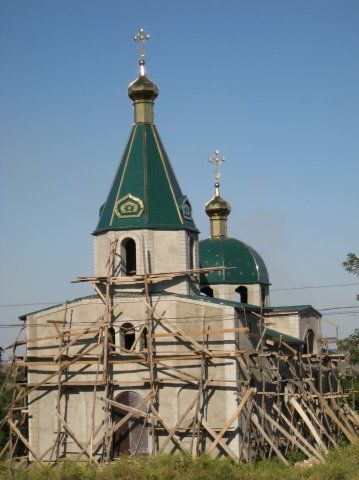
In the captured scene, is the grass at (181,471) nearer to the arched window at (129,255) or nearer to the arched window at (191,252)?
the arched window at (129,255)

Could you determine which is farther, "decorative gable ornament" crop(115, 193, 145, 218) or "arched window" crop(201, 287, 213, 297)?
"arched window" crop(201, 287, 213, 297)

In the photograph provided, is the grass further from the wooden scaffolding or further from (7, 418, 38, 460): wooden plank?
(7, 418, 38, 460): wooden plank

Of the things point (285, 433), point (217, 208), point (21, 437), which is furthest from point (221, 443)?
point (217, 208)

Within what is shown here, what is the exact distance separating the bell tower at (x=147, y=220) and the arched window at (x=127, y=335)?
1514mm

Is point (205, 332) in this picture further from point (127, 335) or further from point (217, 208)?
point (217, 208)

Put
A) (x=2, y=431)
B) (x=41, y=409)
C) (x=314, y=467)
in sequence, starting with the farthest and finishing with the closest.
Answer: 1. (x=2, y=431)
2. (x=41, y=409)
3. (x=314, y=467)

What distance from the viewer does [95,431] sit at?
78.5 ft

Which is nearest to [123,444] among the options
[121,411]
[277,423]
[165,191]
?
[121,411]

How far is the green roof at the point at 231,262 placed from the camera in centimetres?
3152

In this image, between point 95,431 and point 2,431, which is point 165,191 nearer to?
point 95,431

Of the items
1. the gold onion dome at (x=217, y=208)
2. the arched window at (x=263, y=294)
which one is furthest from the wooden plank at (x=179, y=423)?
the gold onion dome at (x=217, y=208)

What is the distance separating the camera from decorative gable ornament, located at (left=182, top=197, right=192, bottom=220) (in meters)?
26.3

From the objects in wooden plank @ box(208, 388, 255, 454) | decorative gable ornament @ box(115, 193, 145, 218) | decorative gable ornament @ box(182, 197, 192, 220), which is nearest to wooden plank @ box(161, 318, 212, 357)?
wooden plank @ box(208, 388, 255, 454)

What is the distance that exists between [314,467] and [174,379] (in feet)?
14.7
